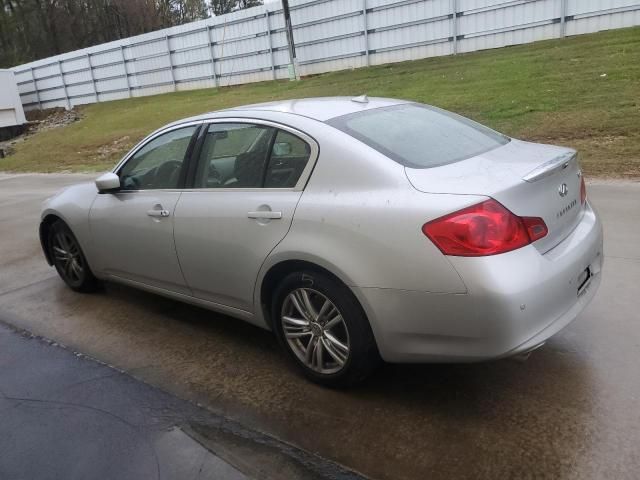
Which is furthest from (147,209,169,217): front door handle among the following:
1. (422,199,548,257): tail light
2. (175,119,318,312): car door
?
(422,199,548,257): tail light

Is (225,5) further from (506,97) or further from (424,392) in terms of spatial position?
(424,392)

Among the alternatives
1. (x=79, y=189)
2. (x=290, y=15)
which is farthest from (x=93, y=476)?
(x=290, y=15)

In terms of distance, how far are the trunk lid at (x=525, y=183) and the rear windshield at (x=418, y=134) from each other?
0.13 m

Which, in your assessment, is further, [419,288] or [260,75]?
[260,75]

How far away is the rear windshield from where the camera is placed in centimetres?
318

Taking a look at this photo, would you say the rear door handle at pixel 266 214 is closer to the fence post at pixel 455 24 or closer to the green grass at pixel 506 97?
the green grass at pixel 506 97

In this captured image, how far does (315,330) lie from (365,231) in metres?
0.68

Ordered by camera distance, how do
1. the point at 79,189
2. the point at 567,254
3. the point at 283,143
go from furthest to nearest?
the point at 79,189
the point at 283,143
the point at 567,254

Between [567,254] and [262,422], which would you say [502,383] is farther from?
[262,422]

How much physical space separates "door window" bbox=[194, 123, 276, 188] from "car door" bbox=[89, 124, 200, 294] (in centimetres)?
18

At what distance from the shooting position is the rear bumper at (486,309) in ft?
8.47

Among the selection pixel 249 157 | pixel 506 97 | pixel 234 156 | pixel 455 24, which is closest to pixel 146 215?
pixel 234 156

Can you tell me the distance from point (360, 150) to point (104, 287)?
3.19 m

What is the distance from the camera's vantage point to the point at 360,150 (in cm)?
310
